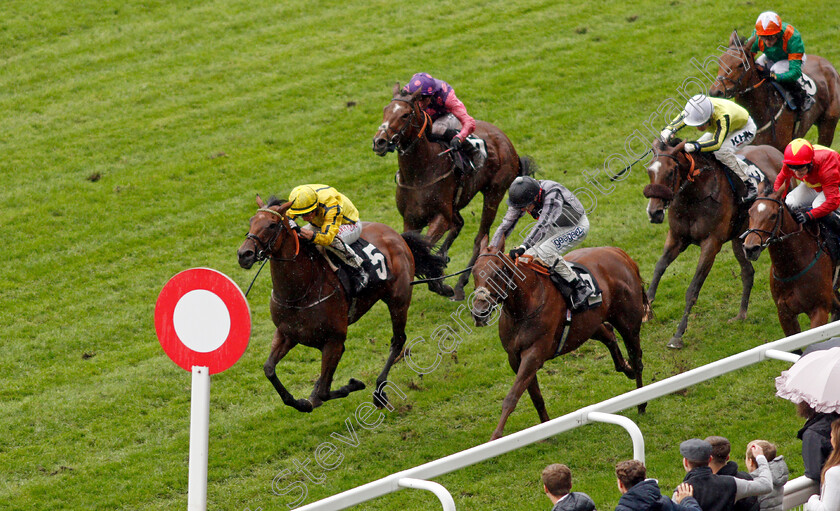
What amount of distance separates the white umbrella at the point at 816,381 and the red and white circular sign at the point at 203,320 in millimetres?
2427

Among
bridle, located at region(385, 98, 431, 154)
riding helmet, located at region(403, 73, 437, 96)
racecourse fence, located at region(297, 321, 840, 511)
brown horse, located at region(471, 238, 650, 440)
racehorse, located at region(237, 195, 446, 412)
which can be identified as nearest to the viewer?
racecourse fence, located at region(297, 321, 840, 511)

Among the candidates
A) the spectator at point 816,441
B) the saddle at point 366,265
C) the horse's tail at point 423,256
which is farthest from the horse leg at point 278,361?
the spectator at point 816,441

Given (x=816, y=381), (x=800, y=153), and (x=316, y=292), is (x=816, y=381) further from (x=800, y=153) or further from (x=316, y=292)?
(x=316, y=292)

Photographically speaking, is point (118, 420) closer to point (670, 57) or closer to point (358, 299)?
point (358, 299)

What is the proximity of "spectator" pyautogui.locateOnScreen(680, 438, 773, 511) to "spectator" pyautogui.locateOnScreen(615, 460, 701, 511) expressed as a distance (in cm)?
11

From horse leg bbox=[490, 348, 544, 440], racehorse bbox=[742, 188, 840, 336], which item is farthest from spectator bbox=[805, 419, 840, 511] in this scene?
racehorse bbox=[742, 188, 840, 336]

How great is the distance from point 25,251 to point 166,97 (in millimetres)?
4285

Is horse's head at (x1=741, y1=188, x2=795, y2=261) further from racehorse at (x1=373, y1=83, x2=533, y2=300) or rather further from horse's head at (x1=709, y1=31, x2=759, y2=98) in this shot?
horse's head at (x1=709, y1=31, x2=759, y2=98)

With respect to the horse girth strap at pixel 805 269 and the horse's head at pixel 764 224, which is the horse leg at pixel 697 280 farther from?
the horse's head at pixel 764 224

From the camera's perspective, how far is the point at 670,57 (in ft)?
50.2

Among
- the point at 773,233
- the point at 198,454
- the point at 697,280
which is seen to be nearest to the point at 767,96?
the point at 697,280

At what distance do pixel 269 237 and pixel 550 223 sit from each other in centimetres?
201

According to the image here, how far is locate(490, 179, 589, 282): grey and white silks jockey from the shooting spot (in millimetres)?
7215

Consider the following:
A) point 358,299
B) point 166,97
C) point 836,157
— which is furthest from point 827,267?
point 166,97
